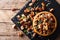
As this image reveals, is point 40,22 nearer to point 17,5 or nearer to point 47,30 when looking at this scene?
point 47,30

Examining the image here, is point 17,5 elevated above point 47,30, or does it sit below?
above

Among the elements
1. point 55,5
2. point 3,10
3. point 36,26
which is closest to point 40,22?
point 36,26

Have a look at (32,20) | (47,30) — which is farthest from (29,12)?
(47,30)

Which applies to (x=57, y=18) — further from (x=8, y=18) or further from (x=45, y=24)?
(x=8, y=18)

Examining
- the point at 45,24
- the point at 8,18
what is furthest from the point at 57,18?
the point at 8,18
